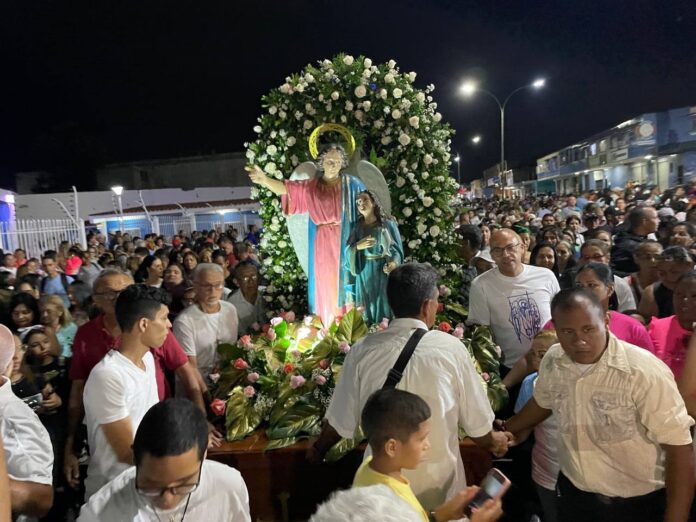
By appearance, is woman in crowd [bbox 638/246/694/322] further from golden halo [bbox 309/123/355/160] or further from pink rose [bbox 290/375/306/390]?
golden halo [bbox 309/123/355/160]

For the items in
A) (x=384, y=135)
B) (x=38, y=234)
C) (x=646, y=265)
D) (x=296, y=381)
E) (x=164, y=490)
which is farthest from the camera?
(x=38, y=234)

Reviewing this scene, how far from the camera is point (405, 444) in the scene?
2039 millimetres

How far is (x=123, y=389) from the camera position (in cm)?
256

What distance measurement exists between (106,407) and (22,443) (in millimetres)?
393

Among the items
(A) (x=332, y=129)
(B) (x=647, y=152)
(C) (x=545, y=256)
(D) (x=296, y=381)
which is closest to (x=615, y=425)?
(D) (x=296, y=381)

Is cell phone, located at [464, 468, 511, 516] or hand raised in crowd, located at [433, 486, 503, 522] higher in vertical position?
cell phone, located at [464, 468, 511, 516]

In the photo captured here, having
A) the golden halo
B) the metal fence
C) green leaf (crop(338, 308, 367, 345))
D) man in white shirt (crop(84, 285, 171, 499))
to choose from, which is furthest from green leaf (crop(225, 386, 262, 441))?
the metal fence

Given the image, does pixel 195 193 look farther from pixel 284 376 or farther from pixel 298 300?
pixel 284 376

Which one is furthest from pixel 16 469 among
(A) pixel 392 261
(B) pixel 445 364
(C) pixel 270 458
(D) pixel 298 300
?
(D) pixel 298 300

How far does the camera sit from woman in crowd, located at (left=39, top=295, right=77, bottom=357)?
465 centimetres

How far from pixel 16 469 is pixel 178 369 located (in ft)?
5.21

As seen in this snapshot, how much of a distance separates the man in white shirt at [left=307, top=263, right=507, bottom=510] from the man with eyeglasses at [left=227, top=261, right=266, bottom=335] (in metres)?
3.38

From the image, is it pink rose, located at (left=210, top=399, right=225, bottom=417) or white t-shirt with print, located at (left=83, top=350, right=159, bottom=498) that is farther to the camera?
pink rose, located at (left=210, top=399, right=225, bottom=417)

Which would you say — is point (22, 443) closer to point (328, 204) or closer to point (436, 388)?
point (436, 388)
